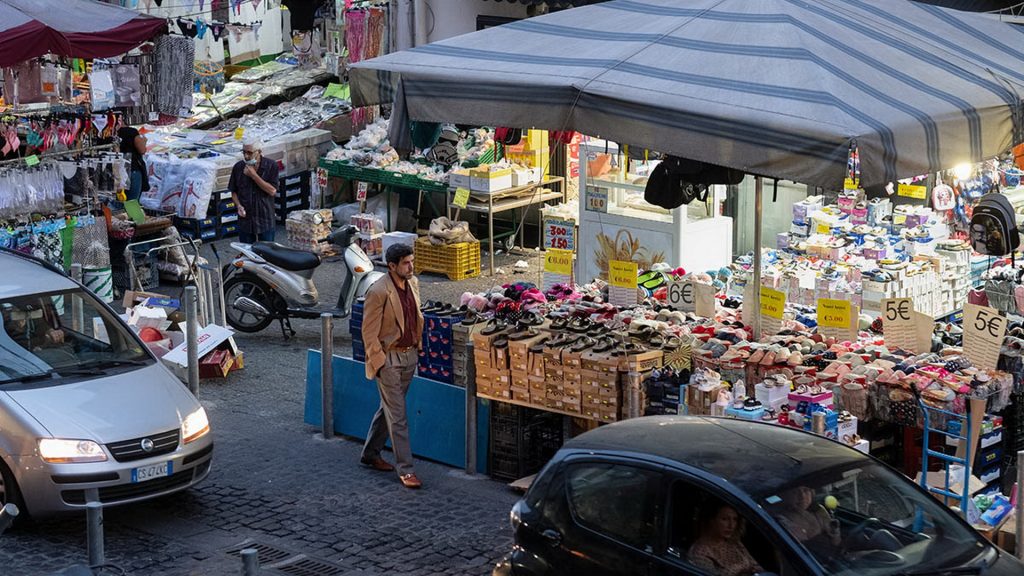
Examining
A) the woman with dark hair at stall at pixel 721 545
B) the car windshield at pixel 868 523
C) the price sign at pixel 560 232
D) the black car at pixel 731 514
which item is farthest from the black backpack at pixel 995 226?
the woman with dark hair at stall at pixel 721 545

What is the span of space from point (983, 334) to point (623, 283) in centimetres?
303

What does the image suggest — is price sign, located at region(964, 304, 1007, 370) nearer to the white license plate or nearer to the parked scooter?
the white license plate

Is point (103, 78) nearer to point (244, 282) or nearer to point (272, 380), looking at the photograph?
point (244, 282)

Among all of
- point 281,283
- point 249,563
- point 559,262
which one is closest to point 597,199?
point 559,262

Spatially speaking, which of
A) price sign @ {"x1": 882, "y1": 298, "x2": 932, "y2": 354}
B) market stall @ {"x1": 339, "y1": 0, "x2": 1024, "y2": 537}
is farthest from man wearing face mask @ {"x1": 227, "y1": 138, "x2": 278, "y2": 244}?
price sign @ {"x1": 882, "y1": 298, "x2": 932, "y2": 354}

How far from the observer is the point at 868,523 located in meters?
6.58

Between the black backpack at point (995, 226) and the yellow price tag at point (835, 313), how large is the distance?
1962 mm

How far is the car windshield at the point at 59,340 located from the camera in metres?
9.80

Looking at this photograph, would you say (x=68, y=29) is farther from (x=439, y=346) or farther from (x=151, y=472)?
(x=151, y=472)

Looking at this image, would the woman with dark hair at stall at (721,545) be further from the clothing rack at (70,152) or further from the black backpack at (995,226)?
the clothing rack at (70,152)

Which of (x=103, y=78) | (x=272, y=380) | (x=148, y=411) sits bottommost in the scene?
(x=272, y=380)

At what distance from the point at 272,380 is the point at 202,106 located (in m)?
11.3

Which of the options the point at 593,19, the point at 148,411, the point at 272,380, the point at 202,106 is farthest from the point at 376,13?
the point at 148,411

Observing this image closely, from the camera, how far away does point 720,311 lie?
11.1 m
